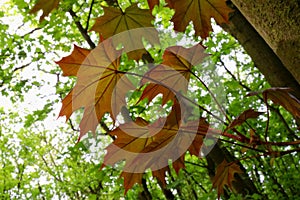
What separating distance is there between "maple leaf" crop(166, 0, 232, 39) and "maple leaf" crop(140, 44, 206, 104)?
0.04 meters

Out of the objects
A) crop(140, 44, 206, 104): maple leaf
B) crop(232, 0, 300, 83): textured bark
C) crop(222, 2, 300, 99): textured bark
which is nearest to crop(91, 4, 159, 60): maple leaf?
crop(140, 44, 206, 104): maple leaf

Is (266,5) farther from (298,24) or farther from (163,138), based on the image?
(163,138)

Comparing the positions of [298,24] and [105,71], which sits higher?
[105,71]

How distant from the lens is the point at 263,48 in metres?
1.48

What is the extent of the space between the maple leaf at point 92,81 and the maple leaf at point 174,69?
0.18ft

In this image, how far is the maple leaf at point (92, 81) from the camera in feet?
1.85

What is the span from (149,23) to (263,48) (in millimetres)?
889

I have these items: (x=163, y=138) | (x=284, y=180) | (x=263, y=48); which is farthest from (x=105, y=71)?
(x=284, y=180)

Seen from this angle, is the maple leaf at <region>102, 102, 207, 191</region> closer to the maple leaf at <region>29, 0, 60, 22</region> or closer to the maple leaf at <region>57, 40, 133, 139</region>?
the maple leaf at <region>57, 40, 133, 139</region>

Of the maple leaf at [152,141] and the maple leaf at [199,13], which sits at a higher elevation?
the maple leaf at [199,13]

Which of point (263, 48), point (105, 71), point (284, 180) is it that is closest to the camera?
point (105, 71)

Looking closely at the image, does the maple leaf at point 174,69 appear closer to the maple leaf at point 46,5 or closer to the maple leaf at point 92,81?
the maple leaf at point 92,81

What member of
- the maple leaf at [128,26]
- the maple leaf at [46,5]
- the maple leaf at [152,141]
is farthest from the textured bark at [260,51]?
the maple leaf at [46,5]

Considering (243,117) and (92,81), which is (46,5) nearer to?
(92,81)
